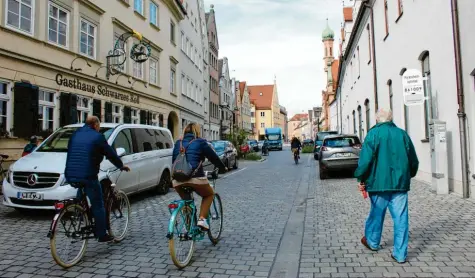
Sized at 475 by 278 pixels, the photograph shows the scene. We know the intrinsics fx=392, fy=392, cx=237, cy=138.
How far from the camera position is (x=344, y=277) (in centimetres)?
A: 419

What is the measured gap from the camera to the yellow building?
368 feet

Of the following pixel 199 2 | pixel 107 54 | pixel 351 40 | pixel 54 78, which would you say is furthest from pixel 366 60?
pixel 199 2

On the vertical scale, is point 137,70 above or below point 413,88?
above

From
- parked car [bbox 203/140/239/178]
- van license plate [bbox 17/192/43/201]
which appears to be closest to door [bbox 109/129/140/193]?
van license plate [bbox 17/192/43/201]

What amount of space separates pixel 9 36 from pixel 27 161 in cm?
657

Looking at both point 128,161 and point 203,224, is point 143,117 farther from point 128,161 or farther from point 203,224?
point 203,224

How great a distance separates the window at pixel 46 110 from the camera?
13.7m

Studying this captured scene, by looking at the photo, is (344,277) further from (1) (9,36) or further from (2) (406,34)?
(1) (9,36)

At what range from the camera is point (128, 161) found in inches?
367

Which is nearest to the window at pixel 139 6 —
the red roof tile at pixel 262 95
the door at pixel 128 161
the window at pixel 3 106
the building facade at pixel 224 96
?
the window at pixel 3 106

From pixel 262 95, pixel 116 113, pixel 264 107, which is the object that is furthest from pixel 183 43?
pixel 262 95

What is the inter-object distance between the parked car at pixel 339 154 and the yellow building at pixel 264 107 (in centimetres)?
9312

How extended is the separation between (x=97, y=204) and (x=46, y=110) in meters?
10.6

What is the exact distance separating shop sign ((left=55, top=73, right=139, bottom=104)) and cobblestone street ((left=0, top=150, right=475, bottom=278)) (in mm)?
7868
